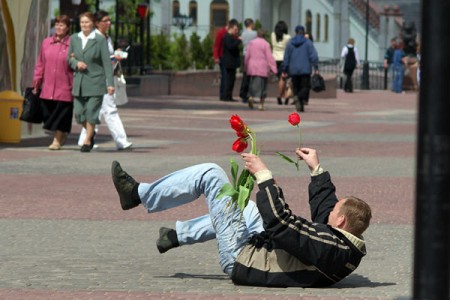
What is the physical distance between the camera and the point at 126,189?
23.9ft

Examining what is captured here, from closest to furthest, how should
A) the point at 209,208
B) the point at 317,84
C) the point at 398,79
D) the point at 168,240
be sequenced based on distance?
1. the point at 209,208
2. the point at 168,240
3. the point at 317,84
4. the point at 398,79

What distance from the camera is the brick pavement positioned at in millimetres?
6910

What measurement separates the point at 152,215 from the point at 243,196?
359cm

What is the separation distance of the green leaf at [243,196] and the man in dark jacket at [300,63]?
20.9 m

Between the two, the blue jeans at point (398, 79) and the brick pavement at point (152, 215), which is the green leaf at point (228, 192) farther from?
the blue jeans at point (398, 79)

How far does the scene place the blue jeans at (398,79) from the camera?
143 ft

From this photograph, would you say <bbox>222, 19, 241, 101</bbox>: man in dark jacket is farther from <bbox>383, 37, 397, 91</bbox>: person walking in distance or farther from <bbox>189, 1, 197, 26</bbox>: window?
<bbox>189, 1, 197, 26</bbox>: window

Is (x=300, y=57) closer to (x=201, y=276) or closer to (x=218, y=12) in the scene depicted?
(x=201, y=276)

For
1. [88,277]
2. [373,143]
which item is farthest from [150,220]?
[373,143]

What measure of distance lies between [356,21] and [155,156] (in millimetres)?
57656

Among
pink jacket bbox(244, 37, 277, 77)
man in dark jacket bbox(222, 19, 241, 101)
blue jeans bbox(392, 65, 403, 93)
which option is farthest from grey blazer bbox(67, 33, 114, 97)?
blue jeans bbox(392, 65, 403, 93)

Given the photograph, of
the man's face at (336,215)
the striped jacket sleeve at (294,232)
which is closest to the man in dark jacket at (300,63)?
the man's face at (336,215)

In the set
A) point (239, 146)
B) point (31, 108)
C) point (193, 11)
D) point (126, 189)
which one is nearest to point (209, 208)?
point (239, 146)

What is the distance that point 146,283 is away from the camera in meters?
7.01
